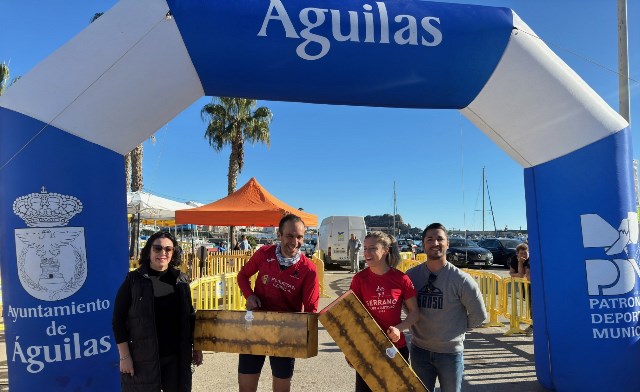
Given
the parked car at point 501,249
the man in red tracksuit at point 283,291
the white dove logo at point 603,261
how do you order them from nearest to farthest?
the man in red tracksuit at point 283,291
the white dove logo at point 603,261
the parked car at point 501,249

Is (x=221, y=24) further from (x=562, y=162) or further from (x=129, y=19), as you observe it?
(x=562, y=162)

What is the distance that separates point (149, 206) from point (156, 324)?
9.12 meters

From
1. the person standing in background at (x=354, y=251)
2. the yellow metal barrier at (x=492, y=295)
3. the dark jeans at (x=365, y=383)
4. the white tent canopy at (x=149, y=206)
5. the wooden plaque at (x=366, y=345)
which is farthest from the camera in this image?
the person standing in background at (x=354, y=251)

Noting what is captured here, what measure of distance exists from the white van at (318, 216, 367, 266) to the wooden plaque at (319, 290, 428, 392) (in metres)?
16.1

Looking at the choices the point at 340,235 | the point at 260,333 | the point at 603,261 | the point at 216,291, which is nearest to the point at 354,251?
the point at 340,235

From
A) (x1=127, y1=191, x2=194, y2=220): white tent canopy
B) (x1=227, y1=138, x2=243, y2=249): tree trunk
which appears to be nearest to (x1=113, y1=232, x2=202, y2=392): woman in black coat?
(x1=127, y1=191, x2=194, y2=220): white tent canopy

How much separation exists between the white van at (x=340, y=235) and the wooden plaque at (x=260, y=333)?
630 inches

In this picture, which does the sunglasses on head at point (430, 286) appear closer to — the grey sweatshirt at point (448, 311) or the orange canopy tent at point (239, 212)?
the grey sweatshirt at point (448, 311)

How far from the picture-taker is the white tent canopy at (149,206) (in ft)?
36.3

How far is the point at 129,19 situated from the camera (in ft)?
12.2

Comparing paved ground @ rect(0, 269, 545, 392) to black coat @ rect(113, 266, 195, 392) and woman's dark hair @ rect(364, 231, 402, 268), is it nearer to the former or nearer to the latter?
black coat @ rect(113, 266, 195, 392)

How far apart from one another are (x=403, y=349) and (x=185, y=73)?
292cm

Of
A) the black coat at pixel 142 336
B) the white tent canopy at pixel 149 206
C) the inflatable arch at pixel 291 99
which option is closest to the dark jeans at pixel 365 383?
the black coat at pixel 142 336

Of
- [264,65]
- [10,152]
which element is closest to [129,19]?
[264,65]
